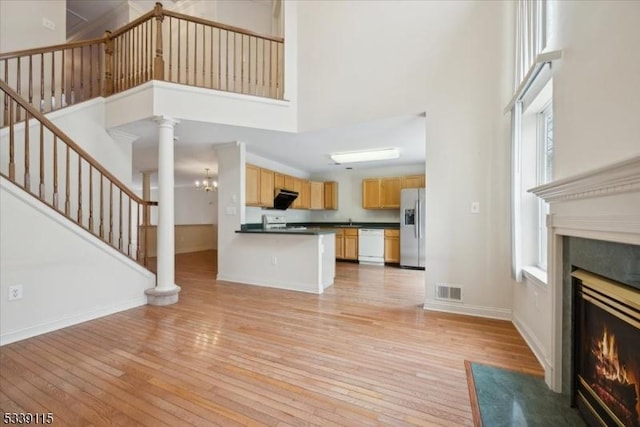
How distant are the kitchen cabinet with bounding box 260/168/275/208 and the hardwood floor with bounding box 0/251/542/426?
2200 mm

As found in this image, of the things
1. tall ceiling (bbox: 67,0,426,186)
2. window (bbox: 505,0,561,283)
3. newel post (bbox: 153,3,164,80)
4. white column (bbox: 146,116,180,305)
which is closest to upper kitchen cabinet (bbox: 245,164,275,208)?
tall ceiling (bbox: 67,0,426,186)

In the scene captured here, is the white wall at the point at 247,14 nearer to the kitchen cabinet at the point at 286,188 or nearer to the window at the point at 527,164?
the kitchen cabinet at the point at 286,188

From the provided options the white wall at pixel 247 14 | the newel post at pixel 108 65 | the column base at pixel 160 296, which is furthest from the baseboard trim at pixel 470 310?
the white wall at pixel 247 14

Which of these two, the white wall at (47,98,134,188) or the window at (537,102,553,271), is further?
the white wall at (47,98,134,188)

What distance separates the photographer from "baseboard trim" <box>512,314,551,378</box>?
1.80m

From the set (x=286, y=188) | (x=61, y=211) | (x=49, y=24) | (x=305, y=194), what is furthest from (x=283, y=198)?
(x=49, y=24)

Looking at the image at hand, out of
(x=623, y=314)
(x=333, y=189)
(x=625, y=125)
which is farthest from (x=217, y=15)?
(x=623, y=314)

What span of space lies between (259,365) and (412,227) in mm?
4391

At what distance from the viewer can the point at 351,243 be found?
630 centimetres

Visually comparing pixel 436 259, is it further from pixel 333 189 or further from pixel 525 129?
pixel 333 189

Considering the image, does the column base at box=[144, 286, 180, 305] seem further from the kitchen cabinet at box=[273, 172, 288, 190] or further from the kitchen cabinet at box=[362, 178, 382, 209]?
the kitchen cabinet at box=[362, 178, 382, 209]

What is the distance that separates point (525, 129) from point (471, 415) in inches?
94.1

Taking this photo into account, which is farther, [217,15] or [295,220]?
[295,220]

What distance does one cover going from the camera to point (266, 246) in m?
4.24
